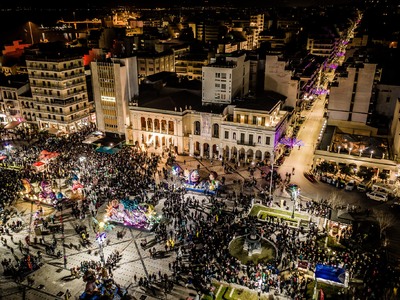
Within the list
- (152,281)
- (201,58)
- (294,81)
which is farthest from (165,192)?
(201,58)

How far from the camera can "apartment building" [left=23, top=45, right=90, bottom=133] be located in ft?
256

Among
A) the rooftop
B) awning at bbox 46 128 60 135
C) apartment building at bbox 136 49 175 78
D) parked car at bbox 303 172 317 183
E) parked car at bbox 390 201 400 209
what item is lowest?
parked car at bbox 303 172 317 183

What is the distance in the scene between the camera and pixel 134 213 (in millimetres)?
47500

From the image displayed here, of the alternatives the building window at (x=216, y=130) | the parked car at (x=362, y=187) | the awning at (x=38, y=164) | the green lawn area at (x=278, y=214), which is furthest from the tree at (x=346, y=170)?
the awning at (x=38, y=164)

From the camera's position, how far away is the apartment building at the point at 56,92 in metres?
78.1

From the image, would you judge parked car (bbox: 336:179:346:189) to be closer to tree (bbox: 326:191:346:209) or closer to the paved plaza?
tree (bbox: 326:191:346:209)

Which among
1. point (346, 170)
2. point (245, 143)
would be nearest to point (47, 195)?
point (245, 143)

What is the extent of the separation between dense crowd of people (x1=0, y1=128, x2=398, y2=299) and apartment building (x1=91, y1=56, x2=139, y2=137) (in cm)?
1028

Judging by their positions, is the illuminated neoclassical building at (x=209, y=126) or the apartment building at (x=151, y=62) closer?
the illuminated neoclassical building at (x=209, y=126)

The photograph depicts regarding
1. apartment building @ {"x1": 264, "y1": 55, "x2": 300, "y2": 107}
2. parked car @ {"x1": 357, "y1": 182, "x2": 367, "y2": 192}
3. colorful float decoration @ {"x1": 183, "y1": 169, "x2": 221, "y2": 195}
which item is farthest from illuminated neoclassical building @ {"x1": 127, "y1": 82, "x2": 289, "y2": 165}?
parked car @ {"x1": 357, "y1": 182, "x2": 367, "y2": 192}

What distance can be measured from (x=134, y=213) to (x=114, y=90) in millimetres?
35887

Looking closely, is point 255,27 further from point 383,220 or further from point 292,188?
point 383,220

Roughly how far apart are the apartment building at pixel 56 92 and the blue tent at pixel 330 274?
63.0 m

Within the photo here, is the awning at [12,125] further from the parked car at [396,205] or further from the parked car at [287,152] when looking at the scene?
the parked car at [396,205]
